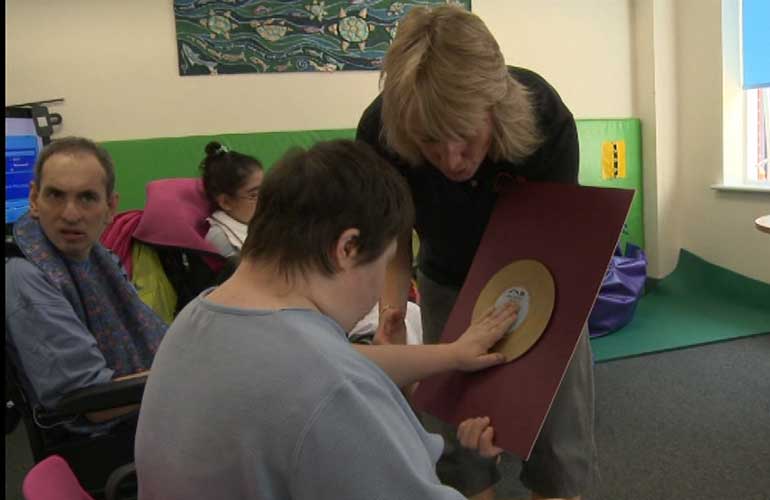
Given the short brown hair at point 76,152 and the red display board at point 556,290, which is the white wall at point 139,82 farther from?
the red display board at point 556,290

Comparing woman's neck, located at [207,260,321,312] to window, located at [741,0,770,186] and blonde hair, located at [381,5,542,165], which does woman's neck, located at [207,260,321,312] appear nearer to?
blonde hair, located at [381,5,542,165]

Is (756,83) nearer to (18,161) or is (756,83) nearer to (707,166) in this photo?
(707,166)

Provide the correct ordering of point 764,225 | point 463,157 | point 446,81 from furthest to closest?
point 764,225, point 463,157, point 446,81

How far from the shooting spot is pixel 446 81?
946 mm

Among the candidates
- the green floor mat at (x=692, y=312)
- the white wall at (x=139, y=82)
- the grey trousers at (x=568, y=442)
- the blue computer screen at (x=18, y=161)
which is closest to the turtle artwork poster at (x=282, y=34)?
the white wall at (x=139, y=82)

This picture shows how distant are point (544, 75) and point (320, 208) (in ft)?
12.7

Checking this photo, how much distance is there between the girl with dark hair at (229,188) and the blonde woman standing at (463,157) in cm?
125

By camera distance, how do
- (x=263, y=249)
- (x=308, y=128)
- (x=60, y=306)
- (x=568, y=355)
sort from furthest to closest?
(x=308, y=128) → (x=60, y=306) → (x=568, y=355) → (x=263, y=249)

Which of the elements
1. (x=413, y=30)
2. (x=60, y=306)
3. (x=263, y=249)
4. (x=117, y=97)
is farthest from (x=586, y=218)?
(x=117, y=97)

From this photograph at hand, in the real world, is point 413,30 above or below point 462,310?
above

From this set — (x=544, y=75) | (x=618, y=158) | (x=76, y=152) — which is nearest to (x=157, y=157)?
(x=76, y=152)

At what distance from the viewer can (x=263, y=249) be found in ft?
2.36

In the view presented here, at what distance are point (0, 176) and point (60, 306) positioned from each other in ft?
2.19

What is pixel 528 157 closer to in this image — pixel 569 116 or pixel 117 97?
pixel 569 116
